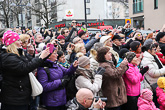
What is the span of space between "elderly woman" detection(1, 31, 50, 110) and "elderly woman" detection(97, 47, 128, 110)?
129cm

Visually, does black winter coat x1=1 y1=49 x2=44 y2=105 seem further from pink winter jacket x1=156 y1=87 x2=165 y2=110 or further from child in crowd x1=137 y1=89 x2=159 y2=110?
pink winter jacket x1=156 y1=87 x2=165 y2=110

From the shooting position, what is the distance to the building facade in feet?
70.8

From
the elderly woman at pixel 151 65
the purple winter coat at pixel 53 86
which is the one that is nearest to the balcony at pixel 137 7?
the elderly woman at pixel 151 65

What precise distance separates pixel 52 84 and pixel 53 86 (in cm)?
4

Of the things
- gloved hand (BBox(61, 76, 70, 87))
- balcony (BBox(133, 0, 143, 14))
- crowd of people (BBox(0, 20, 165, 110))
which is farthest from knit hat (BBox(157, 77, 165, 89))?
balcony (BBox(133, 0, 143, 14))

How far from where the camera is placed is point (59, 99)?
3.67 m

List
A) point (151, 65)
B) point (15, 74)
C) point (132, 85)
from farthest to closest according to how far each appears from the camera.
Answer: point (151, 65) < point (132, 85) < point (15, 74)

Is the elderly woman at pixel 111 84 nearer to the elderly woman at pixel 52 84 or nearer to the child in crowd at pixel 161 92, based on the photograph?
the elderly woman at pixel 52 84

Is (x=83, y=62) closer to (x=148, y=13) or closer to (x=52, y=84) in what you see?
(x=52, y=84)

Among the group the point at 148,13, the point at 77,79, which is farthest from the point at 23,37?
the point at 148,13

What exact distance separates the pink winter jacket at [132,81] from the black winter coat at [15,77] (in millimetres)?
1991

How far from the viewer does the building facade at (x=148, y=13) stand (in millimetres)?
21594

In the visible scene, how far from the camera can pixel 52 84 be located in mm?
3533

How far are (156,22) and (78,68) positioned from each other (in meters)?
20.6
